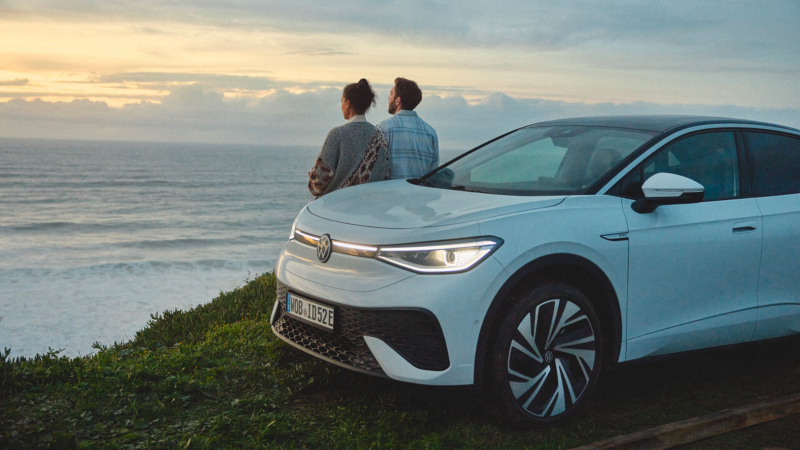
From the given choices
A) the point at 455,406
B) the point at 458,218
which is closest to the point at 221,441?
the point at 455,406

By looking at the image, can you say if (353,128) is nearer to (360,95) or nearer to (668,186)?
(360,95)

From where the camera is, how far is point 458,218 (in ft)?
11.1

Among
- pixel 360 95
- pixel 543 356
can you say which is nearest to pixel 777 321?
pixel 543 356

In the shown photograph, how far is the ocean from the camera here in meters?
17.8

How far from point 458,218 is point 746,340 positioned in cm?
231

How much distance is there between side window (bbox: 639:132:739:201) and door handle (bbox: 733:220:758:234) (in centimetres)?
20

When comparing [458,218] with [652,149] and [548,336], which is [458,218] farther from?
[652,149]

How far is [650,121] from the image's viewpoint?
4520 mm

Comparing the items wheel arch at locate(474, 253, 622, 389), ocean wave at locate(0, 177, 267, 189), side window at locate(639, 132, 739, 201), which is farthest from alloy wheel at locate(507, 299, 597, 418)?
ocean wave at locate(0, 177, 267, 189)

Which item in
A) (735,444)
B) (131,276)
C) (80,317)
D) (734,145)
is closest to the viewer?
(735,444)

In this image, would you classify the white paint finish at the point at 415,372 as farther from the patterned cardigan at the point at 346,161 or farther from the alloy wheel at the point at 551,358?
the patterned cardigan at the point at 346,161

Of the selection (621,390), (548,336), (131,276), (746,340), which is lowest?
(131,276)

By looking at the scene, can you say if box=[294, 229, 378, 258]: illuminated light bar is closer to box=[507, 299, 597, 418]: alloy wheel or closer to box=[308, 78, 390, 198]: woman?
box=[507, 299, 597, 418]: alloy wheel

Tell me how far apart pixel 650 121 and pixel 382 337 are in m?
2.50
